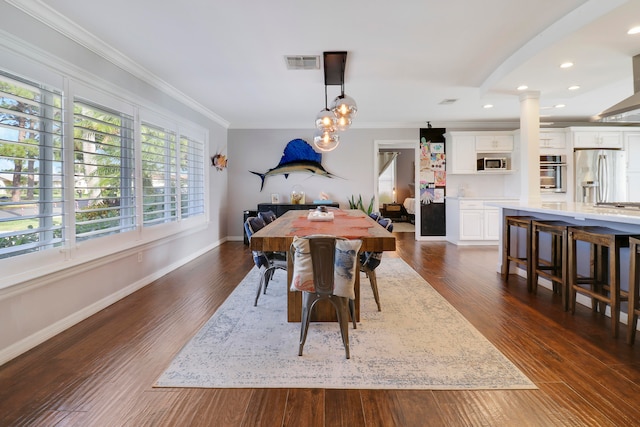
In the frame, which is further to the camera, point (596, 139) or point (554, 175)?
point (554, 175)

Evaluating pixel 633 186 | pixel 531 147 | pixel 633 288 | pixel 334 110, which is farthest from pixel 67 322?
pixel 633 186

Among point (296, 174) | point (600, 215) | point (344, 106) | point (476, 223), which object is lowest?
point (476, 223)

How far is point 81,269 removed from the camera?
9.24 ft

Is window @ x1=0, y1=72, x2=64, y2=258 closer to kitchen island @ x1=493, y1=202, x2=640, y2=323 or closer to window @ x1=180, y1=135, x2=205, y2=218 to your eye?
window @ x1=180, y1=135, x2=205, y2=218

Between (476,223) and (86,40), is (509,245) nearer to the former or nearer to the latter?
(476,223)

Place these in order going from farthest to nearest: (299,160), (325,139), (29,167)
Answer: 1. (299,160)
2. (325,139)
3. (29,167)

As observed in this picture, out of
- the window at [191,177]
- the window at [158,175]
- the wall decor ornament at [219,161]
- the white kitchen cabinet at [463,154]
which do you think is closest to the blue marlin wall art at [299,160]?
the wall decor ornament at [219,161]

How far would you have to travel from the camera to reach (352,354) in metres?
2.17

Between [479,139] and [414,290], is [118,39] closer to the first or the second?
[414,290]

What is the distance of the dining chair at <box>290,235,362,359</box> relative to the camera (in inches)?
82.2

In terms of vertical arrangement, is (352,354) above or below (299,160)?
below

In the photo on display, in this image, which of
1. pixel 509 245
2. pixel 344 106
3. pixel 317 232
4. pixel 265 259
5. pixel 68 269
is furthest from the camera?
pixel 509 245

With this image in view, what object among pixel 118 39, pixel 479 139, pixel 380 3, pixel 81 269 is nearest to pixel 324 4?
pixel 380 3

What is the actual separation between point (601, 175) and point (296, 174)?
571 centimetres
